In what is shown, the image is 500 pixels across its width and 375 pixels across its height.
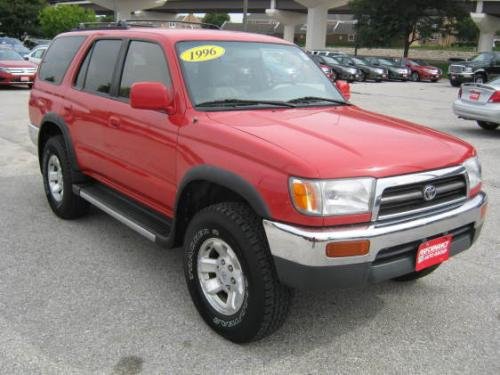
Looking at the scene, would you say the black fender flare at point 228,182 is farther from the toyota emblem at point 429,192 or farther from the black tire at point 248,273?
the toyota emblem at point 429,192

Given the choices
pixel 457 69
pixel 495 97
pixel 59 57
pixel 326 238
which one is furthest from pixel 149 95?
pixel 457 69

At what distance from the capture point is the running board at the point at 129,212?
382cm

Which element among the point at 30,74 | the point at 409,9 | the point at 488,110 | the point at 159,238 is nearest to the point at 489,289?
the point at 159,238

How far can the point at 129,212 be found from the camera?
421 centimetres

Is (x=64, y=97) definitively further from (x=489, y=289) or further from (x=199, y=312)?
(x=489, y=289)

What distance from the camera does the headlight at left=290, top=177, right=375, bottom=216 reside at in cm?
279

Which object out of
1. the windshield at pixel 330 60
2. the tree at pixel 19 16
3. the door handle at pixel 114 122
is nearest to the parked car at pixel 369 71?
the windshield at pixel 330 60

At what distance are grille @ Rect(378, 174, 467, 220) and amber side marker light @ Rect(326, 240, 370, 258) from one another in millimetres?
206

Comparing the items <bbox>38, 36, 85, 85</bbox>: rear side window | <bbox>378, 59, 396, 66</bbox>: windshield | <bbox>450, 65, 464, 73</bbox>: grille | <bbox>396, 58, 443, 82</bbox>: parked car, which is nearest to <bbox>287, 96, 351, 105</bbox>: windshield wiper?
<bbox>38, 36, 85, 85</bbox>: rear side window

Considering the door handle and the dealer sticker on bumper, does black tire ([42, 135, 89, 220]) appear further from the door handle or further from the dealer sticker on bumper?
the dealer sticker on bumper

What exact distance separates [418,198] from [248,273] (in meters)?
1.05

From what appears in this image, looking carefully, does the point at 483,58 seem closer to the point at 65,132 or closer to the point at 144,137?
the point at 65,132

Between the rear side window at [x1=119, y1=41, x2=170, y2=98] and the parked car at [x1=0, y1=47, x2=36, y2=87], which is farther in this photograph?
the parked car at [x1=0, y1=47, x2=36, y2=87]

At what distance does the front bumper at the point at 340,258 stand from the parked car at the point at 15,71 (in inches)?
704
